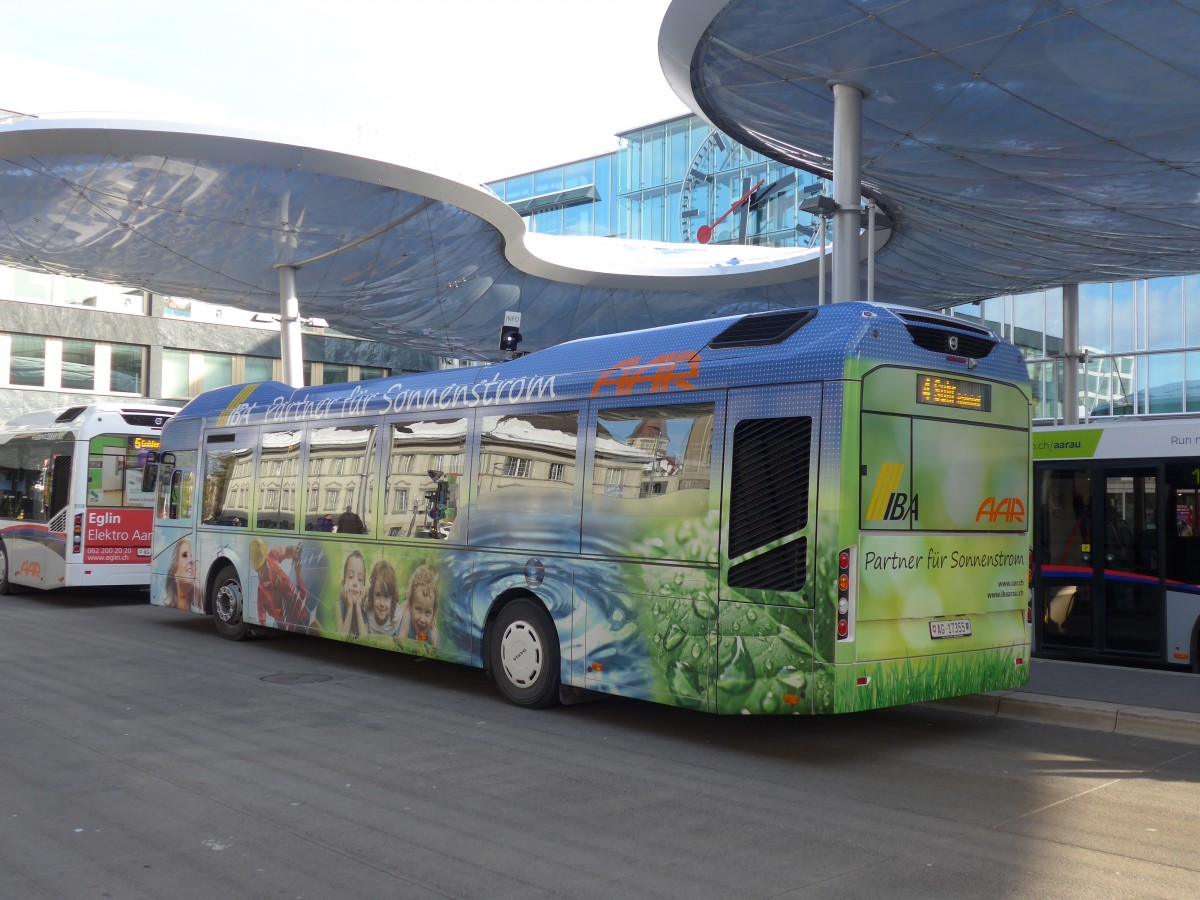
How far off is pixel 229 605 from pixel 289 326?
15467 millimetres

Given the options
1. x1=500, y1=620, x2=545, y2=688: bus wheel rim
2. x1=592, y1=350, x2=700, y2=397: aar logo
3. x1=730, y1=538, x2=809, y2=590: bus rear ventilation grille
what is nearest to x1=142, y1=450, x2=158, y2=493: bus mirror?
x1=500, y1=620, x2=545, y2=688: bus wheel rim

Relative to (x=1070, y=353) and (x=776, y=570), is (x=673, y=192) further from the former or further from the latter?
(x=776, y=570)

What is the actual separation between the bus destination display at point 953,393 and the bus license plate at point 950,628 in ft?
5.29

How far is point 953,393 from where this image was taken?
27.3 ft

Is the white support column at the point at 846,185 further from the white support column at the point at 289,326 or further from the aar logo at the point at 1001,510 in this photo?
the white support column at the point at 289,326

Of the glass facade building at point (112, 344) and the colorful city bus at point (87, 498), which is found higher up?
the glass facade building at point (112, 344)

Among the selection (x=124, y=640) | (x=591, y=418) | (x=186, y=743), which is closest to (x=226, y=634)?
(x=124, y=640)

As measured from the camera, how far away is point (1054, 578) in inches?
523

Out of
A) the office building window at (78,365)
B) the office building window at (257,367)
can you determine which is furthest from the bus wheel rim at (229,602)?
the office building window at (257,367)

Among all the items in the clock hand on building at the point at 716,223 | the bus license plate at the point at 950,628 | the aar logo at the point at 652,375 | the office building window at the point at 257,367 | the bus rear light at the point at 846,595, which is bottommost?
the bus license plate at the point at 950,628

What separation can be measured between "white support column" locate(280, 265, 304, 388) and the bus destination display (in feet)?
72.9

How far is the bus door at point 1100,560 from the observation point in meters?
12.4

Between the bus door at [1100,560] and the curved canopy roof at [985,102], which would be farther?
the curved canopy roof at [985,102]

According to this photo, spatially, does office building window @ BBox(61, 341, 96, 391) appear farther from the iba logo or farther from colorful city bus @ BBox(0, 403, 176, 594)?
the iba logo
